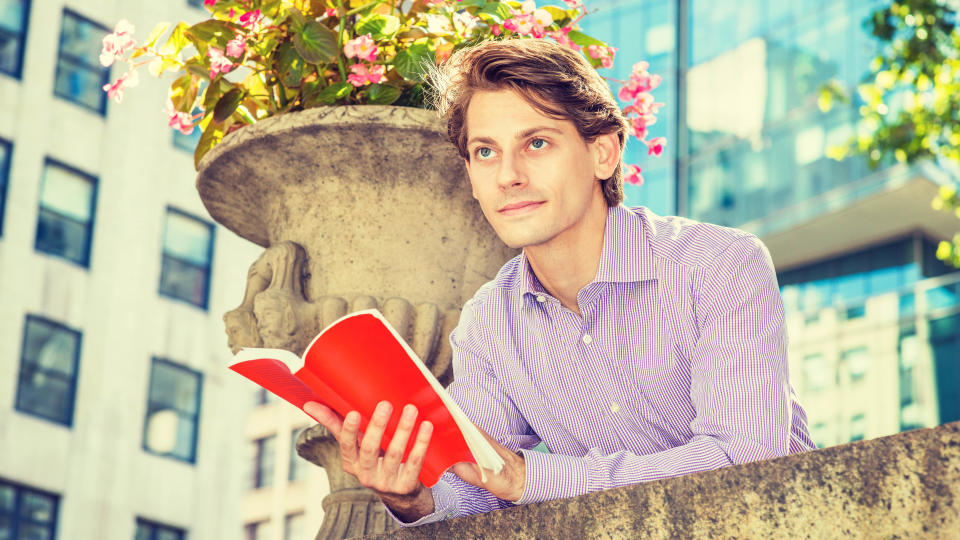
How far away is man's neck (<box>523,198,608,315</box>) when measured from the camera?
2.50m

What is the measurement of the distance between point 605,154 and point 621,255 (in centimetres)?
25

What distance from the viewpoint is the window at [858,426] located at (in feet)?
58.3

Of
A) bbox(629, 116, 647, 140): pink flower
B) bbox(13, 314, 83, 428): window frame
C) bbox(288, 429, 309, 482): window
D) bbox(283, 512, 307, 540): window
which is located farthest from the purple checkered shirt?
bbox(283, 512, 307, 540): window

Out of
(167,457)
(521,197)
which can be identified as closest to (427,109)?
(521,197)

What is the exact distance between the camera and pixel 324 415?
197 cm

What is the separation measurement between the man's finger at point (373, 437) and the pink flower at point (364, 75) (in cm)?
129

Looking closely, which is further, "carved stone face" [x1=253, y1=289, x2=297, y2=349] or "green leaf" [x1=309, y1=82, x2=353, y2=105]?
"green leaf" [x1=309, y1=82, x2=353, y2=105]

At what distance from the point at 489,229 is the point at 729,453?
4.02 feet

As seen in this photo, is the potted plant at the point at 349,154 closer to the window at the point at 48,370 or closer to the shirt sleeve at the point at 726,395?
the shirt sleeve at the point at 726,395

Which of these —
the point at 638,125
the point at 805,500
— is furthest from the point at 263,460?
the point at 805,500

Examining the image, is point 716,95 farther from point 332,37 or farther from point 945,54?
point 332,37

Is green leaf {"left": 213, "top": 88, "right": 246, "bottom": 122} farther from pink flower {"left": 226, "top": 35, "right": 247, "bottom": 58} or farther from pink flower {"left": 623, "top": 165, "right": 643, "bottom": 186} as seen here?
pink flower {"left": 623, "top": 165, "right": 643, "bottom": 186}

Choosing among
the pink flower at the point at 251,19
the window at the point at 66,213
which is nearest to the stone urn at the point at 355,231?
the pink flower at the point at 251,19

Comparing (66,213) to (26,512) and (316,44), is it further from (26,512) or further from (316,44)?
(316,44)
